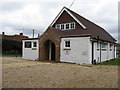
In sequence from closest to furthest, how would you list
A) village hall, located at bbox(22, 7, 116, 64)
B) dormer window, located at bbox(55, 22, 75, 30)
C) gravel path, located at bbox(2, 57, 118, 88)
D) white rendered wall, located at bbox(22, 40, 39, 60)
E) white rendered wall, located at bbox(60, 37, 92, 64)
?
gravel path, located at bbox(2, 57, 118, 88), white rendered wall, located at bbox(60, 37, 92, 64), village hall, located at bbox(22, 7, 116, 64), white rendered wall, located at bbox(22, 40, 39, 60), dormer window, located at bbox(55, 22, 75, 30)

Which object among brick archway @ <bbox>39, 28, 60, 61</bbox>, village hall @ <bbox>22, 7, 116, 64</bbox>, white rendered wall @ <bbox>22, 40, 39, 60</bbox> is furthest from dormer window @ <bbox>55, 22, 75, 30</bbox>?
white rendered wall @ <bbox>22, 40, 39, 60</bbox>

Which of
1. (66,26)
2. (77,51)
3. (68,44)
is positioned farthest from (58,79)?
(66,26)

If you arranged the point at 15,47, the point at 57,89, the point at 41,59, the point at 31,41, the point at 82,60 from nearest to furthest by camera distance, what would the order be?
the point at 57,89 → the point at 82,60 → the point at 41,59 → the point at 31,41 → the point at 15,47

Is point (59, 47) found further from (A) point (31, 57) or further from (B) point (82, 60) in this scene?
(A) point (31, 57)

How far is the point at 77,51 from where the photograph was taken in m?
17.3

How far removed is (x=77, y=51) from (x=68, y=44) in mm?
1643

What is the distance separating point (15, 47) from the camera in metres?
37.0

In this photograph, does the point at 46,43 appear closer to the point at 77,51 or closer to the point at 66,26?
the point at 66,26

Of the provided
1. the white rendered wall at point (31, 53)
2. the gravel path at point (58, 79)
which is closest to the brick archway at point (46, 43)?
the white rendered wall at point (31, 53)

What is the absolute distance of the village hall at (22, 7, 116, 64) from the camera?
17.0 meters

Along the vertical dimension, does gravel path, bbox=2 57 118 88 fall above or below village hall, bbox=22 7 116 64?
below

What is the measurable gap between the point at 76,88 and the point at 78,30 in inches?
598

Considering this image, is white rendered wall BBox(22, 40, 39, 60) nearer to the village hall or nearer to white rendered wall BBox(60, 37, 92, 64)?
the village hall

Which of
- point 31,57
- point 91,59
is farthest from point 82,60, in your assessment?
point 31,57
